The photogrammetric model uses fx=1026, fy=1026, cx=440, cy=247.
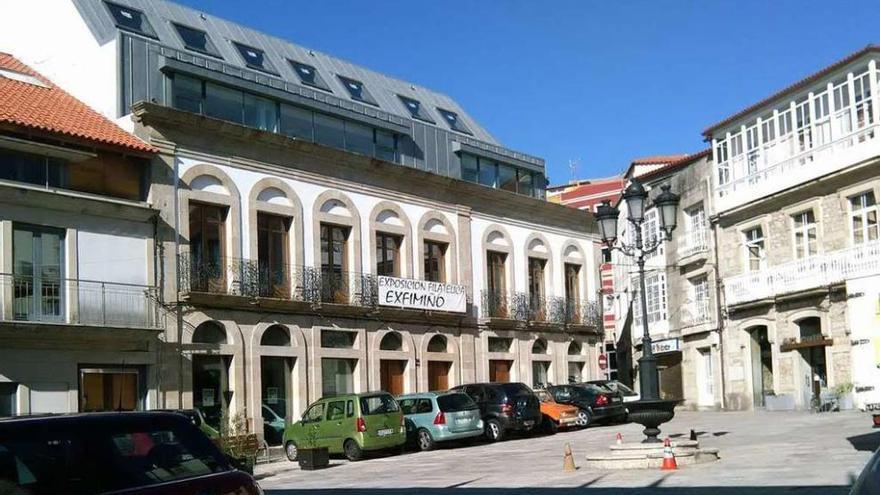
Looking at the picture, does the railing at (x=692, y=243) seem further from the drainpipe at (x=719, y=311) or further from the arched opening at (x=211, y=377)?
the arched opening at (x=211, y=377)

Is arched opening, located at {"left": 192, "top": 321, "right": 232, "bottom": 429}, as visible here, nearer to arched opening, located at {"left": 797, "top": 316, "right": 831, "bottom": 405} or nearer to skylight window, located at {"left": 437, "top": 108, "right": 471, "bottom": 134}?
skylight window, located at {"left": 437, "top": 108, "right": 471, "bottom": 134}

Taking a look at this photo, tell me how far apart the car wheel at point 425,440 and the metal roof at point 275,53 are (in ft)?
42.8

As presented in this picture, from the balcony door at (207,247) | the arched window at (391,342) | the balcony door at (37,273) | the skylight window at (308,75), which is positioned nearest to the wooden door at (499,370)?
the arched window at (391,342)

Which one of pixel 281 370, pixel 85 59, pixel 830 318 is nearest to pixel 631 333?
pixel 830 318

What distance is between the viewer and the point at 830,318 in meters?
33.4

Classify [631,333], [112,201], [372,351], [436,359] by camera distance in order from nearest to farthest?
[112,201], [372,351], [436,359], [631,333]

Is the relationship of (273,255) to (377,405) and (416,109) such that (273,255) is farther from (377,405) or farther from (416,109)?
(416,109)

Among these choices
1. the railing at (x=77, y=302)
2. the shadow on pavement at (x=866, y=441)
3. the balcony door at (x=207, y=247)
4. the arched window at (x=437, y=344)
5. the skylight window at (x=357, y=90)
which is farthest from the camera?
the skylight window at (x=357, y=90)

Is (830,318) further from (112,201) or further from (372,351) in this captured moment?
(112,201)

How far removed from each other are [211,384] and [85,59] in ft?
31.4

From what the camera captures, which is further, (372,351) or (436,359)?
(436,359)

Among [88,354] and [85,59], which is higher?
[85,59]

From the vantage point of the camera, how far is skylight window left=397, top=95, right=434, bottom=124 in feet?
130

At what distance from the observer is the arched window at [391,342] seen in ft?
108
